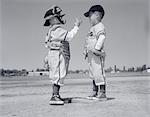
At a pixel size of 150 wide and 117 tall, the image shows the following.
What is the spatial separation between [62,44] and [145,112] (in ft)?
5.69

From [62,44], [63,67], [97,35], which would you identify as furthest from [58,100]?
[97,35]

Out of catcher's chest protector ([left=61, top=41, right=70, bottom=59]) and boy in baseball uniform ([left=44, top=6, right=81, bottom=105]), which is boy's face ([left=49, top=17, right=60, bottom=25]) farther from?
catcher's chest protector ([left=61, top=41, right=70, bottom=59])

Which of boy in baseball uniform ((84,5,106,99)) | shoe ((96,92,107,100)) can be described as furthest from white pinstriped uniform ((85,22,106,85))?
shoe ((96,92,107,100))

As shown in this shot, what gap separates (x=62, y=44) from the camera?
460cm

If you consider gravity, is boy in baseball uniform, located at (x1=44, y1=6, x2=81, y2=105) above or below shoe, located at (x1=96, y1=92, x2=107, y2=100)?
above

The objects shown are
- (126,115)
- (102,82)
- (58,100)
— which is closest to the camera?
(126,115)

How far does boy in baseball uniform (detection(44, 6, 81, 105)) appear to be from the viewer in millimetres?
4539

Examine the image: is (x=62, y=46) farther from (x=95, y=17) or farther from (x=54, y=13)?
(x=95, y=17)

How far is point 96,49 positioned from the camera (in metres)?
4.64

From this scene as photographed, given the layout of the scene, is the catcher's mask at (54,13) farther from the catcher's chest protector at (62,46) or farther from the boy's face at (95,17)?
the boy's face at (95,17)

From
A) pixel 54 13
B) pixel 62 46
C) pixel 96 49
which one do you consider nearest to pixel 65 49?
pixel 62 46

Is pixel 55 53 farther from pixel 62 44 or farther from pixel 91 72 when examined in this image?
pixel 91 72

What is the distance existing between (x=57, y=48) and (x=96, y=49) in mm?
613

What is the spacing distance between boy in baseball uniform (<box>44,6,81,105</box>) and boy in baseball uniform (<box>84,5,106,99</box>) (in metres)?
0.41
